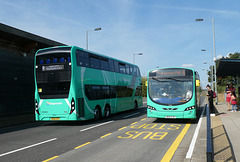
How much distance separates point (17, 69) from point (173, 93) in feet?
35.4

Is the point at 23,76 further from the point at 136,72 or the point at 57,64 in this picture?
the point at 136,72

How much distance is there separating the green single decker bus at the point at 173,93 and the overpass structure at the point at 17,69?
8835 millimetres

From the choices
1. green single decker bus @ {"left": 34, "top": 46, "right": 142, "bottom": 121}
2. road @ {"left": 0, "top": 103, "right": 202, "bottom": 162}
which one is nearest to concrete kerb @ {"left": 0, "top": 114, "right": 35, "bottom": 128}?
green single decker bus @ {"left": 34, "top": 46, "right": 142, "bottom": 121}

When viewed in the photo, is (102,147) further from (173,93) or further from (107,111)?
(107,111)

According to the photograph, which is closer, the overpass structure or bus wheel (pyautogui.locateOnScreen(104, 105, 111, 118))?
the overpass structure

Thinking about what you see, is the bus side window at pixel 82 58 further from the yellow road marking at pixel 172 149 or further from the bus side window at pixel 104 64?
the yellow road marking at pixel 172 149

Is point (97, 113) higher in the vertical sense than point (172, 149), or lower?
higher

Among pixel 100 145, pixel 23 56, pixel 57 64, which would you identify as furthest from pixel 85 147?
pixel 23 56

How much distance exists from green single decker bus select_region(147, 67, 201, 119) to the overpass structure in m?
8.84

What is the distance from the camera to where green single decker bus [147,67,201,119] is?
38.4 feet

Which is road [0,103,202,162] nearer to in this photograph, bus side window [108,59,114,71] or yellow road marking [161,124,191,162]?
yellow road marking [161,124,191,162]

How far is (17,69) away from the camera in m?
16.5

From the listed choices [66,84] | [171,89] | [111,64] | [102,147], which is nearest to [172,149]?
[102,147]

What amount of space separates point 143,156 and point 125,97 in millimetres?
12693
